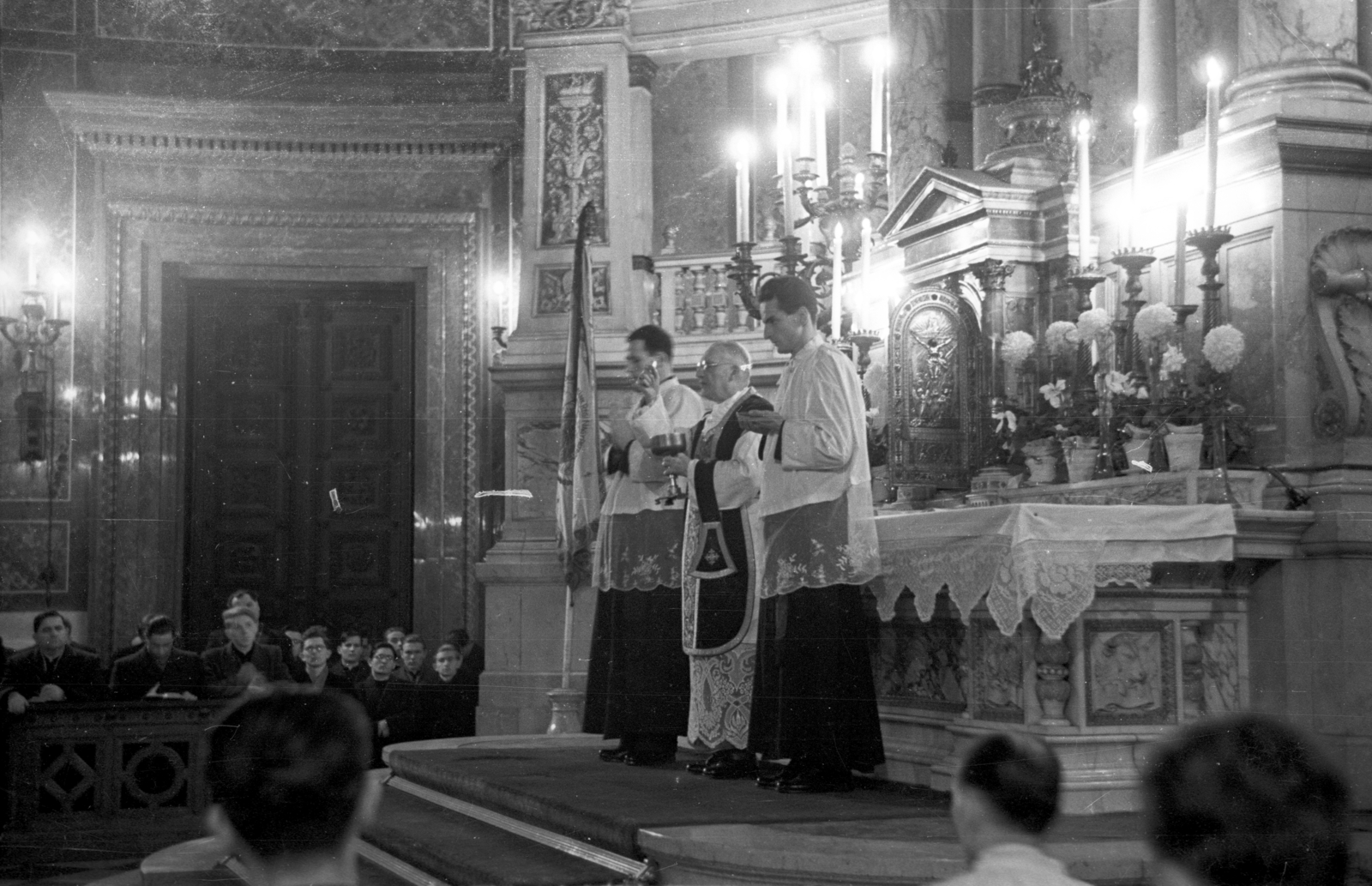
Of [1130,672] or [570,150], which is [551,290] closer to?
[570,150]

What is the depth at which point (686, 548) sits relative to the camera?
6.23 metres

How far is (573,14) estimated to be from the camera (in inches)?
454

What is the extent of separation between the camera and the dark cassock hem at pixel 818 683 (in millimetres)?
5344

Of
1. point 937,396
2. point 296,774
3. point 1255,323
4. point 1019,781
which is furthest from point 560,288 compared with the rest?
point 296,774

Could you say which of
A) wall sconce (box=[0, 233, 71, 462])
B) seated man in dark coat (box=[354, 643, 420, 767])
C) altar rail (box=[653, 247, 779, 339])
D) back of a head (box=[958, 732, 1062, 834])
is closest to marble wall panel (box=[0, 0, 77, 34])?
wall sconce (box=[0, 233, 71, 462])

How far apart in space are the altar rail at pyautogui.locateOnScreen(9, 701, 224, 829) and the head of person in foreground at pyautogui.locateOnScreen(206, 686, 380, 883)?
6494 mm

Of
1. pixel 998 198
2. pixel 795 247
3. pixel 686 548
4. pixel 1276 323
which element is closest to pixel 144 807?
pixel 686 548

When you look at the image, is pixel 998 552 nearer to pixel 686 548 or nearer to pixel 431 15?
pixel 686 548

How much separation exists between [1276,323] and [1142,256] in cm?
52

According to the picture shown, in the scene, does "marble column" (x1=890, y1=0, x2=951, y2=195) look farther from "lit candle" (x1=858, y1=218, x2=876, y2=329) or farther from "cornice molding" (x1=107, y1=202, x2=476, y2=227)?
"cornice molding" (x1=107, y1=202, x2=476, y2=227)

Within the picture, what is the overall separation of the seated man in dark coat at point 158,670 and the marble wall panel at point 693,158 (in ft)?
14.6

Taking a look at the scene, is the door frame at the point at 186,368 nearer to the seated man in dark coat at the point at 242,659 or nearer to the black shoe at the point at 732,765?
the seated man in dark coat at the point at 242,659

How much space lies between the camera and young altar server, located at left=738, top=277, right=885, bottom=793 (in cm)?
535

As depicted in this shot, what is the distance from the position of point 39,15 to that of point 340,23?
2173 mm
